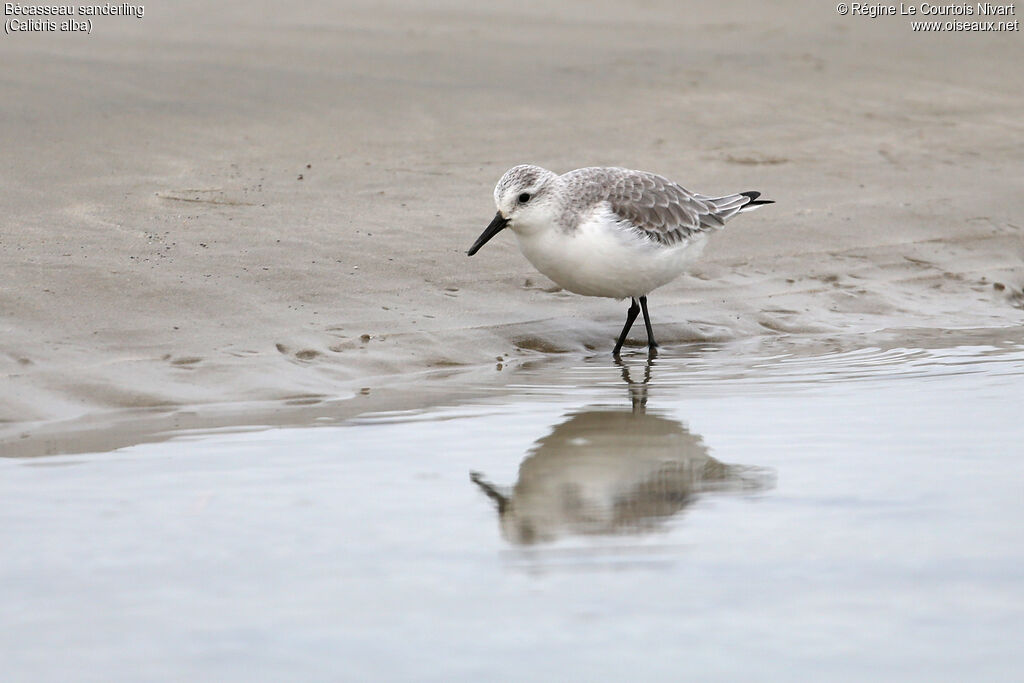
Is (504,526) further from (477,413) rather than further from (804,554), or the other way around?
(477,413)

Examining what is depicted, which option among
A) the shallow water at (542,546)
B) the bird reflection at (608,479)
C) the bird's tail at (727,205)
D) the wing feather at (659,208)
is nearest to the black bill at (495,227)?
the wing feather at (659,208)

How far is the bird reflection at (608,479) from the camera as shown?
465 centimetres

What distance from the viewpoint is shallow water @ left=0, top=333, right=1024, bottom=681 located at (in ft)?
12.0

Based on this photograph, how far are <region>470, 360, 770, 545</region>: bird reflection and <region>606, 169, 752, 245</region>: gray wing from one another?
1.93 meters

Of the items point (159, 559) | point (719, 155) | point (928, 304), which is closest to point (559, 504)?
point (159, 559)

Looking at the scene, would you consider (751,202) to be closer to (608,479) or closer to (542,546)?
(608,479)

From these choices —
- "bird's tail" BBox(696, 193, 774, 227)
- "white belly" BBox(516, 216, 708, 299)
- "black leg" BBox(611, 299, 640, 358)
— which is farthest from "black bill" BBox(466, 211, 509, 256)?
"bird's tail" BBox(696, 193, 774, 227)

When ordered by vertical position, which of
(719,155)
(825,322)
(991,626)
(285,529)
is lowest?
(991,626)

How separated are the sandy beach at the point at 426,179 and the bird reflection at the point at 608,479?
141cm

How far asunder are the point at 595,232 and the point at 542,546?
3398 millimetres

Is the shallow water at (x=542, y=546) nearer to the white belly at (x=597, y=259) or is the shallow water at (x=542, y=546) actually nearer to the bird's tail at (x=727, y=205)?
the white belly at (x=597, y=259)

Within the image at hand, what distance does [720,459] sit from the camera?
541cm

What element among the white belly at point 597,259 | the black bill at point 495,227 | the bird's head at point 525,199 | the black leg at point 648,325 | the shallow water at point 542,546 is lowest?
the shallow water at point 542,546

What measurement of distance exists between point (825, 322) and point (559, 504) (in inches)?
156
